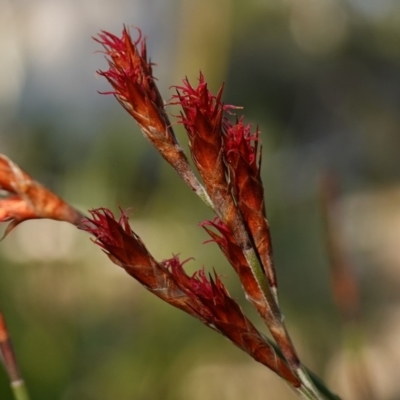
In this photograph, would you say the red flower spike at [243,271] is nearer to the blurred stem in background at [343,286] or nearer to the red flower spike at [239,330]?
the red flower spike at [239,330]

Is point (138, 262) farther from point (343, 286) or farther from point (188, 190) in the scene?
point (188, 190)

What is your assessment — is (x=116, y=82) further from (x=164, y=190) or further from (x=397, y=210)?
(x=397, y=210)

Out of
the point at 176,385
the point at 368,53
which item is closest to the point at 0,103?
the point at 176,385

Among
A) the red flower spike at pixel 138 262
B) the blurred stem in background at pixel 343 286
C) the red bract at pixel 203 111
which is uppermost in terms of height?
the red bract at pixel 203 111

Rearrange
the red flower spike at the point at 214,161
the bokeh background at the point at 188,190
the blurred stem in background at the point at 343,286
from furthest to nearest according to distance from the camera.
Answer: the bokeh background at the point at 188,190
the blurred stem in background at the point at 343,286
the red flower spike at the point at 214,161

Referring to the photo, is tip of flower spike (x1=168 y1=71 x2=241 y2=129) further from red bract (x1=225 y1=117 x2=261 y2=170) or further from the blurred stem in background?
the blurred stem in background

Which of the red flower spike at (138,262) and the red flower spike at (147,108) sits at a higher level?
the red flower spike at (147,108)

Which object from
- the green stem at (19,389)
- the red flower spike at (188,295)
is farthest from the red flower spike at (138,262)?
the green stem at (19,389)
